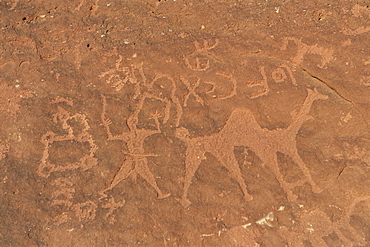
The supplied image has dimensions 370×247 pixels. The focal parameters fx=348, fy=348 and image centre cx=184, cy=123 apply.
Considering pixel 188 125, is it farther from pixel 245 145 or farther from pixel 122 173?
pixel 122 173

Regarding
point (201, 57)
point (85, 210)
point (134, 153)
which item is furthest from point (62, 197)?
point (201, 57)

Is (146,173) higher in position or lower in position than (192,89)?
lower

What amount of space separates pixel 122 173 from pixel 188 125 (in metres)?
0.63

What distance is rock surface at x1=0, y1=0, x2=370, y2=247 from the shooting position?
2.53 m

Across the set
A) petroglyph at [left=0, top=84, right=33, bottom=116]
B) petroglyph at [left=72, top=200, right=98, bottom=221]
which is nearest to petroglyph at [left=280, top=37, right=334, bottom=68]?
petroglyph at [left=72, top=200, right=98, bottom=221]

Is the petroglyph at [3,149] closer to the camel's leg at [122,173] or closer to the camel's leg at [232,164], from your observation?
the camel's leg at [122,173]

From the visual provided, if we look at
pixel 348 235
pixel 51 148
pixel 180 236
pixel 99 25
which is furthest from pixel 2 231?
pixel 348 235

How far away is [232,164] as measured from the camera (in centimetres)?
262

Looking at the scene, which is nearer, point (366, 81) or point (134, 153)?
point (134, 153)

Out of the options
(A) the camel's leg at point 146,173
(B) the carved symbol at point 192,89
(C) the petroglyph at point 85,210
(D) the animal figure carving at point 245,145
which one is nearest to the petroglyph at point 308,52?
(D) the animal figure carving at point 245,145

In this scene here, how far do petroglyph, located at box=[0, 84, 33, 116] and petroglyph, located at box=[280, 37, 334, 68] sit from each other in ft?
7.40

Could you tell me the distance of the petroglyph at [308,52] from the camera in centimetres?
293

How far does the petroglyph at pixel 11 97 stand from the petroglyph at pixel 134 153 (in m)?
0.74

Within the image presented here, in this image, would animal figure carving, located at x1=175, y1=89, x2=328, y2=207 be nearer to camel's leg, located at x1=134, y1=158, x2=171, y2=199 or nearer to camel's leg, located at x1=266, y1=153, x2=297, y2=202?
camel's leg, located at x1=266, y1=153, x2=297, y2=202
